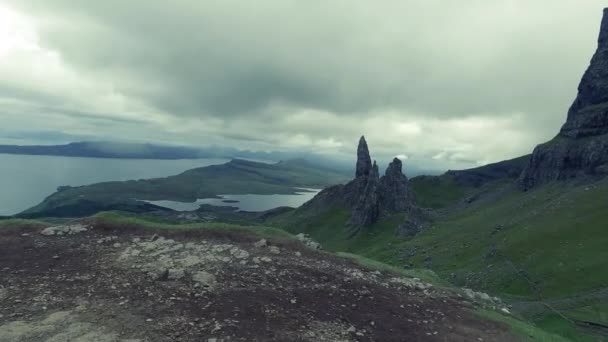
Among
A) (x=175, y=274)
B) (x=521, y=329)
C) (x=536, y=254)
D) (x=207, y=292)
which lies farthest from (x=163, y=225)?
(x=536, y=254)

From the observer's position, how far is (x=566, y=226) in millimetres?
95562

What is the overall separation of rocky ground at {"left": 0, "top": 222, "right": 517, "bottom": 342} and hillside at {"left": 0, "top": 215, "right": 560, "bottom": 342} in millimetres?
73

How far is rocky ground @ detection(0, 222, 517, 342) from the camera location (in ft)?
55.6

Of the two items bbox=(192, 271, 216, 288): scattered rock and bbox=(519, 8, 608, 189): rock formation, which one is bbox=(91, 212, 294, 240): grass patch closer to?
bbox=(192, 271, 216, 288): scattered rock

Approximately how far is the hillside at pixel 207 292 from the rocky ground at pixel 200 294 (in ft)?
0.24

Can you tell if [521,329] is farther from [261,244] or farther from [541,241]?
[541,241]

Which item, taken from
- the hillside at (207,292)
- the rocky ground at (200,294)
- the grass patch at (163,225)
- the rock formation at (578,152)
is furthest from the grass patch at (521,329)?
the rock formation at (578,152)

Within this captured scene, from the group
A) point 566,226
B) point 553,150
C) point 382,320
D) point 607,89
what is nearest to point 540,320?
point 382,320

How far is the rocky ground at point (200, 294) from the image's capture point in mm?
16938

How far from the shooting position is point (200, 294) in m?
20.3

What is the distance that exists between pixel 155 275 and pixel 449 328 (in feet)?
55.5

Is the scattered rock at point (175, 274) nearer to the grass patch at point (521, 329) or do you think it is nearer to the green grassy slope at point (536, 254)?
the grass patch at point (521, 329)

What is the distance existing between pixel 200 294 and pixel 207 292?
44cm

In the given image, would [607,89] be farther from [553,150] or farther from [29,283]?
[29,283]
